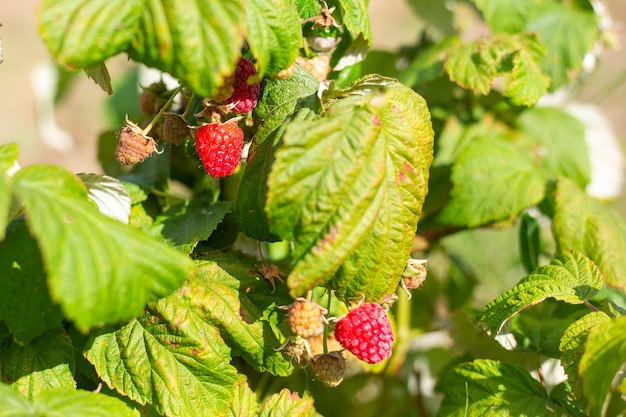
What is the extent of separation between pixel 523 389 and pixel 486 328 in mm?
129

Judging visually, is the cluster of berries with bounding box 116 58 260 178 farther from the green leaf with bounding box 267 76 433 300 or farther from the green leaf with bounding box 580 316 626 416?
the green leaf with bounding box 580 316 626 416

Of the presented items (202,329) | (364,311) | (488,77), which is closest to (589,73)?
(488,77)

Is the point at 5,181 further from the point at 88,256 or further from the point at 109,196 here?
the point at 109,196

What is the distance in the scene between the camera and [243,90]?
3.43 feet

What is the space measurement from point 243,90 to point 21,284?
439mm

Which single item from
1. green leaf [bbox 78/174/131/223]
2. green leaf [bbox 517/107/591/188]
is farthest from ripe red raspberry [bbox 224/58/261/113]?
green leaf [bbox 517/107/591/188]

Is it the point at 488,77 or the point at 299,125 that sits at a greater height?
the point at 299,125

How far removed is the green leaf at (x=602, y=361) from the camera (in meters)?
0.86

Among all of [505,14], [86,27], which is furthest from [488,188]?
[86,27]

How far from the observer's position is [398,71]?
78.2 inches

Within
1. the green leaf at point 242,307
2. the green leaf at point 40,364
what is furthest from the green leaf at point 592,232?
the green leaf at point 40,364

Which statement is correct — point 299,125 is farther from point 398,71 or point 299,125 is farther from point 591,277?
point 398,71

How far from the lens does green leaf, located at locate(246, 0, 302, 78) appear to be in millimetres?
920

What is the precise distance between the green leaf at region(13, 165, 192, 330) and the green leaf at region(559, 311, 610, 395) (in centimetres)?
61
